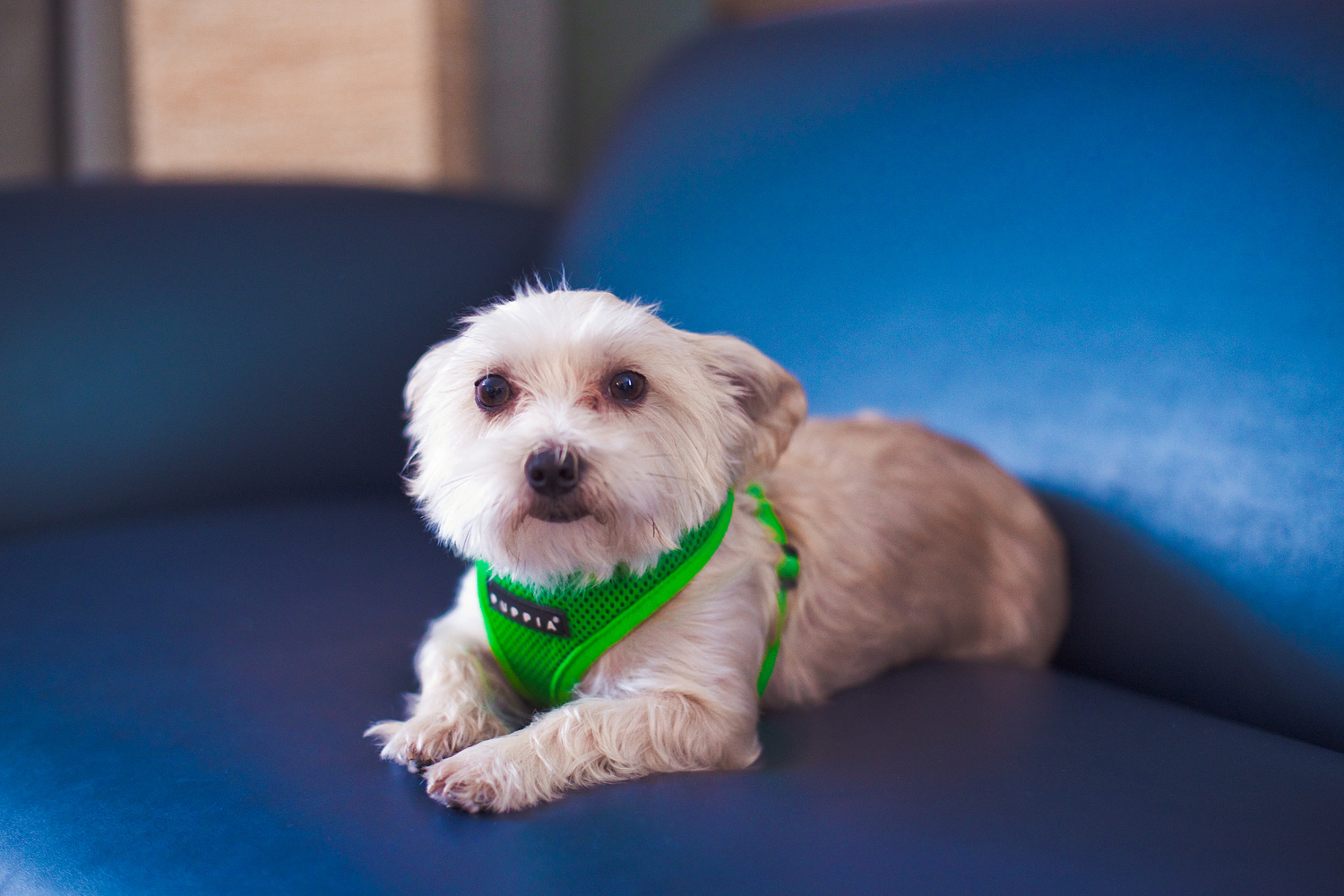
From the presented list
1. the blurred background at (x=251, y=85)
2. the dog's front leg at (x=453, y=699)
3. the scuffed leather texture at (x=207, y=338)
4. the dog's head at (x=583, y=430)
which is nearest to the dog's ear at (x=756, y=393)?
the dog's head at (x=583, y=430)

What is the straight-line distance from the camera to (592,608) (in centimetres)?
120

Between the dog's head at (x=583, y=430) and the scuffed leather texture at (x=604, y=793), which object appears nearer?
the scuffed leather texture at (x=604, y=793)

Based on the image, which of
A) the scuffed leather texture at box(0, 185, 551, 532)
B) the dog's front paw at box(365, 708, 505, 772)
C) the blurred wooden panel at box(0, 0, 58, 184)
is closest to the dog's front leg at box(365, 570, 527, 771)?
the dog's front paw at box(365, 708, 505, 772)

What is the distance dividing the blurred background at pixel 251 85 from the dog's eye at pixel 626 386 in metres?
2.47

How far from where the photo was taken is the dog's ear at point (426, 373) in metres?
1.28

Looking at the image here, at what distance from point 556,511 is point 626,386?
188 mm

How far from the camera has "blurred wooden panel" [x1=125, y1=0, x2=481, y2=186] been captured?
356 centimetres

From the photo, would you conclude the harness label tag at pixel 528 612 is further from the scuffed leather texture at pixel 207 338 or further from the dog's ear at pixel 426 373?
the scuffed leather texture at pixel 207 338

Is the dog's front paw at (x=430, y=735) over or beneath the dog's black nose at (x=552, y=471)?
beneath

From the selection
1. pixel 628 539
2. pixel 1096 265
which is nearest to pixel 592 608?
pixel 628 539

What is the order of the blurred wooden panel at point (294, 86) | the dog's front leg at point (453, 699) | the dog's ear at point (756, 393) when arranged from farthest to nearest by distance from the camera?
the blurred wooden panel at point (294, 86)
the dog's ear at point (756, 393)
the dog's front leg at point (453, 699)

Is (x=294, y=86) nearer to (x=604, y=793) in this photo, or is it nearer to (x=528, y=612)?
(x=528, y=612)

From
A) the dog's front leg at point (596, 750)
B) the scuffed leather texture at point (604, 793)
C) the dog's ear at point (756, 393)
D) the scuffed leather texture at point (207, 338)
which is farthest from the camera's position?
the scuffed leather texture at point (207, 338)

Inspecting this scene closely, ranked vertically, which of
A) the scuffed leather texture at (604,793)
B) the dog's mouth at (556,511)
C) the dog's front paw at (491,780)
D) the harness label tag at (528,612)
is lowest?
the scuffed leather texture at (604,793)
